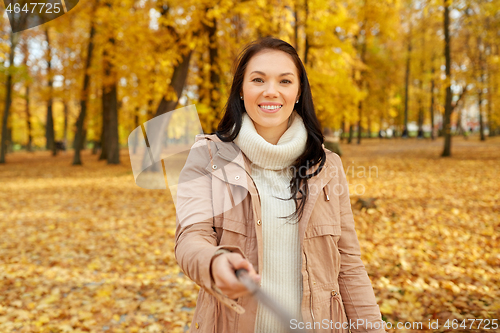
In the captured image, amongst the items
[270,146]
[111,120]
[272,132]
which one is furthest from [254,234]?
[111,120]

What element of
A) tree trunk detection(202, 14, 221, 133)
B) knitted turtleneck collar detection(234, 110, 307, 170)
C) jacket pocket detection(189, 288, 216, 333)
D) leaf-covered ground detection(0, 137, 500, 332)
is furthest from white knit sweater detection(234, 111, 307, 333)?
tree trunk detection(202, 14, 221, 133)

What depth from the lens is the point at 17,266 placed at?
498cm

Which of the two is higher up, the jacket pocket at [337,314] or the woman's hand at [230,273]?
the woman's hand at [230,273]

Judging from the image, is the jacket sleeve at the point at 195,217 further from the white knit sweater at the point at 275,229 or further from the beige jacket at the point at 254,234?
the white knit sweater at the point at 275,229

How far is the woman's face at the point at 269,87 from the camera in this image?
1670 millimetres

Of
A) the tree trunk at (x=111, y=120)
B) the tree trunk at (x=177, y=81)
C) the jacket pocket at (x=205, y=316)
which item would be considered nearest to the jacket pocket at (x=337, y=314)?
the jacket pocket at (x=205, y=316)

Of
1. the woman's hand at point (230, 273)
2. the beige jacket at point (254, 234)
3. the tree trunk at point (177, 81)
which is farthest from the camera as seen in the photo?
the tree trunk at point (177, 81)

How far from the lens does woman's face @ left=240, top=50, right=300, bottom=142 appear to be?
1.67m

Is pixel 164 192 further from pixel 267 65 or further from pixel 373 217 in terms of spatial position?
pixel 267 65

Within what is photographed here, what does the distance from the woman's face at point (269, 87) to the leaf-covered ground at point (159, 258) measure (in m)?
2.77

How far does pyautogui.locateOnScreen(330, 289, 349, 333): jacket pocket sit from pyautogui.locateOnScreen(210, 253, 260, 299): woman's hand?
75 centimetres

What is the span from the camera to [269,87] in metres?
1.66

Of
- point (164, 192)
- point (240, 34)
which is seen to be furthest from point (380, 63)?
point (164, 192)

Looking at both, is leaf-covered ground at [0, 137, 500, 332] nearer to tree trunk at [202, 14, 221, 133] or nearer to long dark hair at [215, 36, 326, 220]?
long dark hair at [215, 36, 326, 220]
